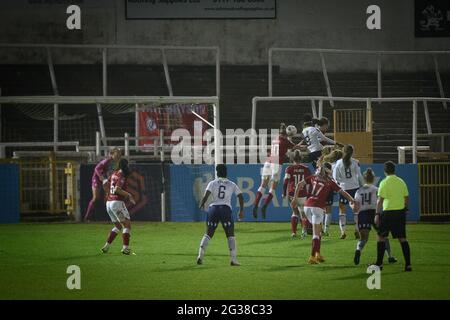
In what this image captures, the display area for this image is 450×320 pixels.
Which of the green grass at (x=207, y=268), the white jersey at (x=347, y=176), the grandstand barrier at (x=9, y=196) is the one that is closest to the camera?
the green grass at (x=207, y=268)

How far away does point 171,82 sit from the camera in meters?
→ 37.7

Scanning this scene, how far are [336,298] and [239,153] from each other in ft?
53.9

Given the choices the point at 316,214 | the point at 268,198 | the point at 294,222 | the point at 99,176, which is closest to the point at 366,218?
the point at 316,214

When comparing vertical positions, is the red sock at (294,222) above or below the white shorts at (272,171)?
below

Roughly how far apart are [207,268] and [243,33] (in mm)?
21866

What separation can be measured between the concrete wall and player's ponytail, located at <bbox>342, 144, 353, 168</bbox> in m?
16.3

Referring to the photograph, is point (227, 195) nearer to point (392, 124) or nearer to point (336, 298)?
point (336, 298)

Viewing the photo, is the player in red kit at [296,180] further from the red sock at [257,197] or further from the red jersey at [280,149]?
the red sock at [257,197]

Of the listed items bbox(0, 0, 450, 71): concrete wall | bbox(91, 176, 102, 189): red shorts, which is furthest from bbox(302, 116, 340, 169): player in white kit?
bbox(0, 0, 450, 71): concrete wall

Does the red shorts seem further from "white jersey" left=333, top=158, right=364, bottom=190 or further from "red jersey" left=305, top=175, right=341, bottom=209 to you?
"red jersey" left=305, top=175, right=341, bottom=209

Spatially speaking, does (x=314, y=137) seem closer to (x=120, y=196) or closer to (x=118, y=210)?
(x=120, y=196)

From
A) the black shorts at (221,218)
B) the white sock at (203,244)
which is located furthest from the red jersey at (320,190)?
the white sock at (203,244)

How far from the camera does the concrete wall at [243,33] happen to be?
3819 centimetres

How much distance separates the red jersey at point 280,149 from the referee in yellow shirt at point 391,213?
371 inches
